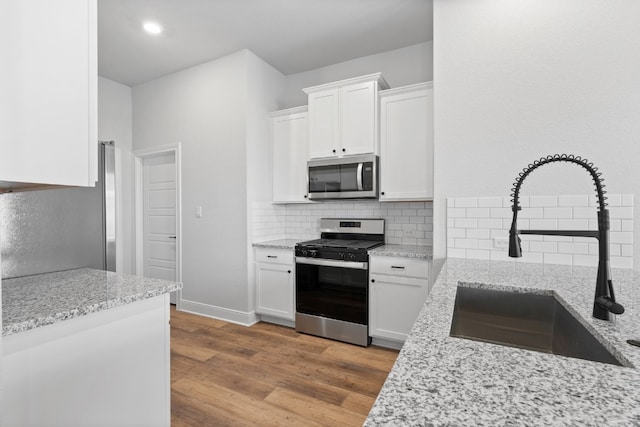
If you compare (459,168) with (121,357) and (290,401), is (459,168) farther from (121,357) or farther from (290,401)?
(121,357)

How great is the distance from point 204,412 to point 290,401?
1.72ft

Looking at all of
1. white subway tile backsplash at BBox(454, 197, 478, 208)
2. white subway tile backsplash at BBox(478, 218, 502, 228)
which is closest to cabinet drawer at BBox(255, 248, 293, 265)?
white subway tile backsplash at BBox(454, 197, 478, 208)

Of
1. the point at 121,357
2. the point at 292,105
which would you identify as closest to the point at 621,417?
the point at 121,357

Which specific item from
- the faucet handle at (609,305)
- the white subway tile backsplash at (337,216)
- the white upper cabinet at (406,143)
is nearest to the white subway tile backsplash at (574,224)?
the white upper cabinet at (406,143)

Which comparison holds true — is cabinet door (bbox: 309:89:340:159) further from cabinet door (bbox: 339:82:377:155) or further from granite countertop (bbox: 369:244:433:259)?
granite countertop (bbox: 369:244:433:259)

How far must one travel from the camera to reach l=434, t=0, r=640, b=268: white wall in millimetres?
1855

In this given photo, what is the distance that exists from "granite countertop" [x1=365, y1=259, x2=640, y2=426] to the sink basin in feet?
0.95

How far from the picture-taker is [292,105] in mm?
3869

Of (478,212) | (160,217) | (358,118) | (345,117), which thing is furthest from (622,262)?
(160,217)

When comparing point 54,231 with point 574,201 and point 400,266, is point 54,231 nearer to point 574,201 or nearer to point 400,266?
point 400,266

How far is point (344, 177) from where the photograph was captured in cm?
305

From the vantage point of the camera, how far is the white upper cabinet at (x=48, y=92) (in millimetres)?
777

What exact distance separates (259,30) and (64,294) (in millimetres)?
2714

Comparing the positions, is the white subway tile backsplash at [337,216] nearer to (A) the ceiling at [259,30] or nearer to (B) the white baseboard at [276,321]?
(B) the white baseboard at [276,321]
